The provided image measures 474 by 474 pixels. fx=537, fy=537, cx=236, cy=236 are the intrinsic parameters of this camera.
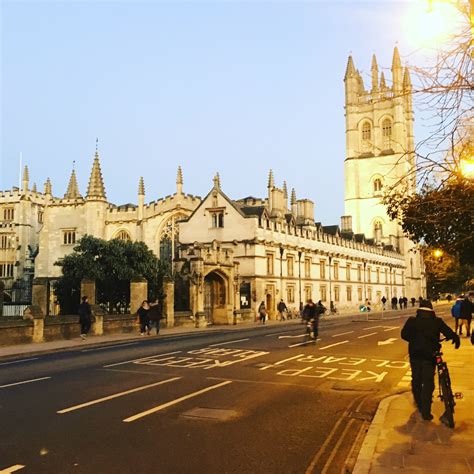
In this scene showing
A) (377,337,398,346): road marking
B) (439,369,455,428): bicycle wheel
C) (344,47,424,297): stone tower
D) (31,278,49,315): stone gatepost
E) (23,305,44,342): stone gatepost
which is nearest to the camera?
(439,369,455,428): bicycle wheel

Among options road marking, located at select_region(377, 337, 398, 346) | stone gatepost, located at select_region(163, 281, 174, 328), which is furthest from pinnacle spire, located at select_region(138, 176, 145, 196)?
road marking, located at select_region(377, 337, 398, 346)

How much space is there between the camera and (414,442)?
6816mm

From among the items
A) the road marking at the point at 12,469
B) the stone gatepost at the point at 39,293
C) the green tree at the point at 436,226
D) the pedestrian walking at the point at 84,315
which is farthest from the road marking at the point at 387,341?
the road marking at the point at 12,469

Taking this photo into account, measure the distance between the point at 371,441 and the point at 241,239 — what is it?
38.1 metres

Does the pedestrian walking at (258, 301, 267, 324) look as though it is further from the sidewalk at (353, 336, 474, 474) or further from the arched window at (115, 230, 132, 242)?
the sidewalk at (353, 336, 474, 474)

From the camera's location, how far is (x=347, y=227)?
8081 cm

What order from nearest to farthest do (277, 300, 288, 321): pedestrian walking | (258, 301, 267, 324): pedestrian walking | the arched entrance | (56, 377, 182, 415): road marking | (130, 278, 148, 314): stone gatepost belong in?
(56, 377, 182, 415): road marking → (130, 278, 148, 314): stone gatepost → the arched entrance → (258, 301, 267, 324): pedestrian walking → (277, 300, 288, 321): pedestrian walking

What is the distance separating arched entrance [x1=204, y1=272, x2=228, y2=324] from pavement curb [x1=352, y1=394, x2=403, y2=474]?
31.2 m

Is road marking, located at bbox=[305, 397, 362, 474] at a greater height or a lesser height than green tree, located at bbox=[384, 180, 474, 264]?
lesser

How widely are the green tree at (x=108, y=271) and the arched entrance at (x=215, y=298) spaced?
12.7ft

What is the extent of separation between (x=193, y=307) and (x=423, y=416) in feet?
94.9

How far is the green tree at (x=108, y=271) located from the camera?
1443 inches

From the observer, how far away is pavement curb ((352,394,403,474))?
583 cm

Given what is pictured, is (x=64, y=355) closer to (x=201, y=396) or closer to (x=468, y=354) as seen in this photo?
(x=201, y=396)
